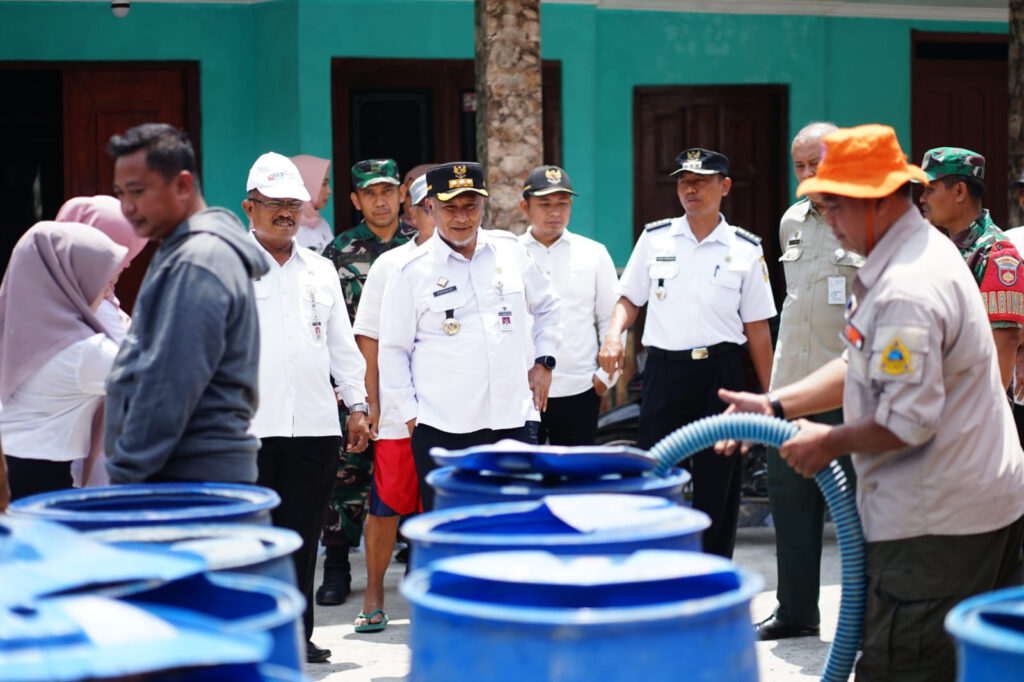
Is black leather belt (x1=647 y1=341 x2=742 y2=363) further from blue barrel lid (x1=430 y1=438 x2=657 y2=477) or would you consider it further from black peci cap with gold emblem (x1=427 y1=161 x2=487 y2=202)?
blue barrel lid (x1=430 y1=438 x2=657 y2=477)

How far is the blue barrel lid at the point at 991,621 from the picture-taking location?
7.20 feet

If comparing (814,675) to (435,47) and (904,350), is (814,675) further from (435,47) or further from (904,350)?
(435,47)

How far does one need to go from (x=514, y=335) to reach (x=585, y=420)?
1450 millimetres

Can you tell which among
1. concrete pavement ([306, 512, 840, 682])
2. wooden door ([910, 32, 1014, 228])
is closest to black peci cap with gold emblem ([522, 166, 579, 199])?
concrete pavement ([306, 512, 840, 682])

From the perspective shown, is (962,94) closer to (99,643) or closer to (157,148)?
(157,148)

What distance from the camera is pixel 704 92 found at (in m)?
10.7

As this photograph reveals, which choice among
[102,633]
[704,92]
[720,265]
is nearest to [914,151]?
[704,92]

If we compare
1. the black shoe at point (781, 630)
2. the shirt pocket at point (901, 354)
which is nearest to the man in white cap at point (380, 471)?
the black shoe at point (781, 630)

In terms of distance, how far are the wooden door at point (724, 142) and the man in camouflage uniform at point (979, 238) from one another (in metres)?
5.40

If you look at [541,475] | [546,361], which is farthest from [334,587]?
[541,475]

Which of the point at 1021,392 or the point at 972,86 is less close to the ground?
the point at 972,86

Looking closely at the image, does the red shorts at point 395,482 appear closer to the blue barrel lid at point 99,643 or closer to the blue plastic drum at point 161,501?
the blue plastic drum at point 161,501

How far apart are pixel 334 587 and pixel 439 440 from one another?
1494 mm

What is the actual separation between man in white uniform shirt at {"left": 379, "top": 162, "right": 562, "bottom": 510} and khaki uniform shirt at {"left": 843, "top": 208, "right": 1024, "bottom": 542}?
2.06 meters
